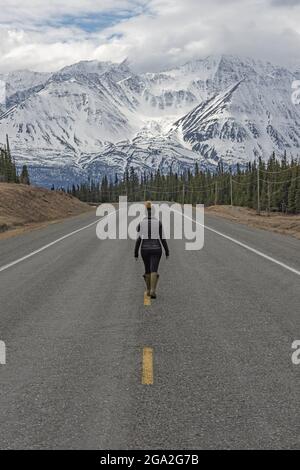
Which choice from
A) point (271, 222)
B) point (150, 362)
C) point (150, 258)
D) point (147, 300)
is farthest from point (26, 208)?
point (150, 362)

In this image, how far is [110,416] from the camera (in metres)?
5.16

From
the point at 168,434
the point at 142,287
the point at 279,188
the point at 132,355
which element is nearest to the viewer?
the point at 168,434

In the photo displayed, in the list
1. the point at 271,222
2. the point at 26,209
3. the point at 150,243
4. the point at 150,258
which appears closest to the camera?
the point at 150,258

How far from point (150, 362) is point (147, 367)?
0.58 ft

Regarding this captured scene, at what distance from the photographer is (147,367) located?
6.49 meters

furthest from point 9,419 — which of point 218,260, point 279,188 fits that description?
point 279,188

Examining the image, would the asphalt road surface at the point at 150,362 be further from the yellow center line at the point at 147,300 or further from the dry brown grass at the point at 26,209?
the dry brown grass at the point at 26,209

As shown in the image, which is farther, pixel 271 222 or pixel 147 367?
pixel 271 222

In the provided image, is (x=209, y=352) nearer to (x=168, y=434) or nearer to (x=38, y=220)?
(x=168, y=434)

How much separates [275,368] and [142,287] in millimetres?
5573

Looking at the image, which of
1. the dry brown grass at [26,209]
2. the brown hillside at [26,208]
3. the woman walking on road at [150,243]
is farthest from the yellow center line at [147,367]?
the brown hillside at [26,208]

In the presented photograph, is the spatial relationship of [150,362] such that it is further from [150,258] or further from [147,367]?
[150,258]

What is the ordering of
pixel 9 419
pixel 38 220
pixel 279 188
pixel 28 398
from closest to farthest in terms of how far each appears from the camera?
pixel 9 419, pixel 28 398, pixel 38 220, pixel 279 188

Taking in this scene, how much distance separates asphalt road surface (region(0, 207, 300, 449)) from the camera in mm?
4875
